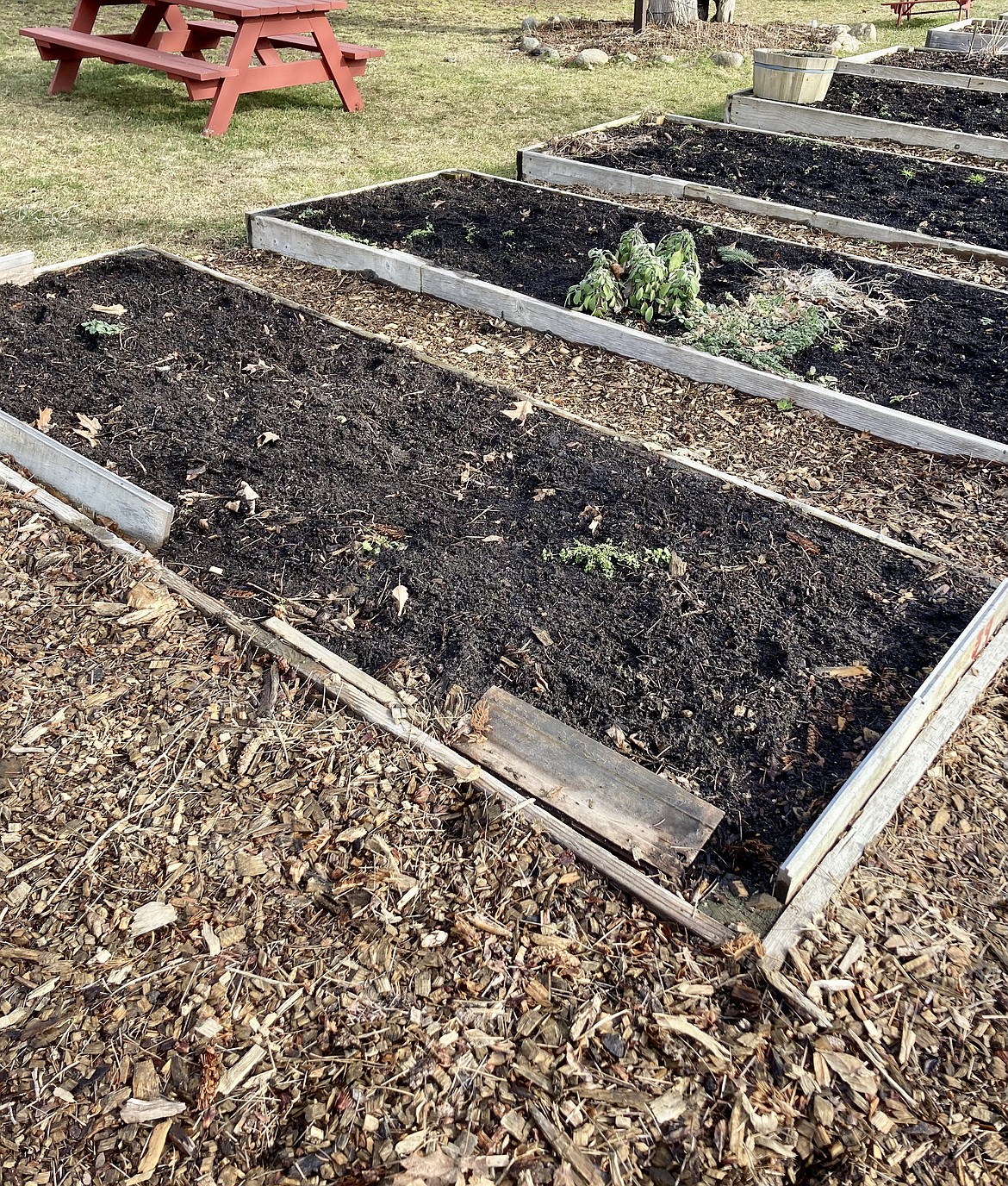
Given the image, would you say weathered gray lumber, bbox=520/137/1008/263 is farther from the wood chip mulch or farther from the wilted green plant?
the wilted green plant

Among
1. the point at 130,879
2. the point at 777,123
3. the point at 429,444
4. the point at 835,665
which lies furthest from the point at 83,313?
the point at 777,123

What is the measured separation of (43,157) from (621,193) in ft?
15.6

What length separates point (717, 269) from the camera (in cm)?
568

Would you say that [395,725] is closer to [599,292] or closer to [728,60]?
[599,292]

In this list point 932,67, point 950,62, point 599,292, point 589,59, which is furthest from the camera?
point 589,59

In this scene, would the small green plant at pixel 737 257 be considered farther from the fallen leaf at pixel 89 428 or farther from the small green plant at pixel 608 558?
the fallen leaf at pixel 89 428

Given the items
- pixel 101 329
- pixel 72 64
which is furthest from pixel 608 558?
pixel 72 64

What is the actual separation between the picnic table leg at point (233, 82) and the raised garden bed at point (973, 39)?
28.1ft

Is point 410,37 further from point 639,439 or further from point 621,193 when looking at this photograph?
point 639,439

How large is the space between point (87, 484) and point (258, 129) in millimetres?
6295

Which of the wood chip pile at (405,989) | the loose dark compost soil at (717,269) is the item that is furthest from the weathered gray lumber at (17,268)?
the wood chip pile at (405,989)

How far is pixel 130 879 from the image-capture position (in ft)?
7.98

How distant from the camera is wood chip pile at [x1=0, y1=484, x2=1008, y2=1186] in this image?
6.42ft

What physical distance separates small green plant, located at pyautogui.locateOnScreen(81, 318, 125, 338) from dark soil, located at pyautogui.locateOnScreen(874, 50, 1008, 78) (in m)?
9.49
